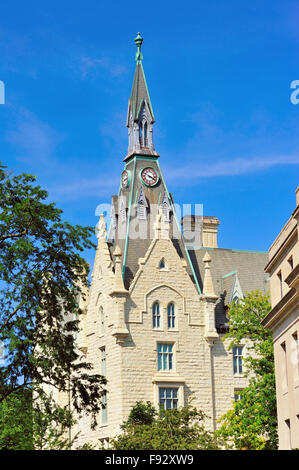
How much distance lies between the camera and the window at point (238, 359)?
65.3m

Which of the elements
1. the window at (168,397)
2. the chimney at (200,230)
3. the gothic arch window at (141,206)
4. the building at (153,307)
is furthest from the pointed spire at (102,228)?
the window at (168,397)

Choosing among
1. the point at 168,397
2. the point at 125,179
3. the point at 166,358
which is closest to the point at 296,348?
the point at 168,397

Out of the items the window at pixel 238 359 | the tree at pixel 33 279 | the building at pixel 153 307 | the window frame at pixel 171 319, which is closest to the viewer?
the tree at pixel 33 279

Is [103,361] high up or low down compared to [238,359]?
down

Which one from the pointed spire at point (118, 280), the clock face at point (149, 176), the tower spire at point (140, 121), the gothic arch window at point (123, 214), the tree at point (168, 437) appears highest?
the tower spire at point (140, 121)

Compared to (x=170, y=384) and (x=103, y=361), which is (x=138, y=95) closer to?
(x=103, y=361)

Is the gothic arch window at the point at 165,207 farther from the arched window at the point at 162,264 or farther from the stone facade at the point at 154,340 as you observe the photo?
the arched window at the point at 162,264

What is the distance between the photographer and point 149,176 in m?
69.4

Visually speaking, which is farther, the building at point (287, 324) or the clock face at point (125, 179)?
the clock face at point (125, 179)

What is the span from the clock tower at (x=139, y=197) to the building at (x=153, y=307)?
82 millimetres

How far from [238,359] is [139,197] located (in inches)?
588

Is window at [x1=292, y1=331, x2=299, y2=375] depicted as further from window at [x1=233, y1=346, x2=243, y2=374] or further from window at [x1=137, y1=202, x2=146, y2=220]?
window at [x1=137, y1=202, x2=146, y2=220]

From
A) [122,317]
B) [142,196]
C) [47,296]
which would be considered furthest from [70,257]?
[142,196]

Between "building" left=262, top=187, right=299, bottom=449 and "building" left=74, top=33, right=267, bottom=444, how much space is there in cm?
1815
